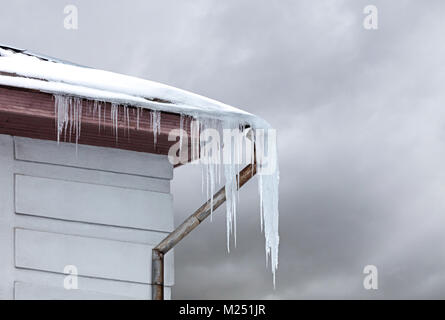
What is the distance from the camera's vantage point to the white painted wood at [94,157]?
22.0 ft

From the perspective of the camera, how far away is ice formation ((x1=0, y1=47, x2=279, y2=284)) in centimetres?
615

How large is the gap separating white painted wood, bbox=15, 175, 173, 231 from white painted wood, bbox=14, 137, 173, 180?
0.17 metres

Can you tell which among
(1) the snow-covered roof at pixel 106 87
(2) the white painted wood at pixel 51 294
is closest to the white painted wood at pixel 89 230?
(2) the white painted wood at pixel 51 294

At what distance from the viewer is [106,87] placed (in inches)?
249

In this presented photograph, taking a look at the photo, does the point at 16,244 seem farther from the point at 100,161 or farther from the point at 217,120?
the point at 217,120

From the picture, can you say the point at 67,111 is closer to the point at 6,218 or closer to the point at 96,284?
the point at 6,218

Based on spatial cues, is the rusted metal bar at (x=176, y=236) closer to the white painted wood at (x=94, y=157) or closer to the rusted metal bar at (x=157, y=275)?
the rusted metal bar at (x=157, y=275)

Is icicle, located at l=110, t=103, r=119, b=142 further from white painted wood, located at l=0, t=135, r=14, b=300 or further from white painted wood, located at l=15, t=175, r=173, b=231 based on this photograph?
white painted wood, located at l=0, t=135, r=14, b=300

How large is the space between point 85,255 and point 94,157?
0.83 meters

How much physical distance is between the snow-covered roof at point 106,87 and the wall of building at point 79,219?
0.70 metres

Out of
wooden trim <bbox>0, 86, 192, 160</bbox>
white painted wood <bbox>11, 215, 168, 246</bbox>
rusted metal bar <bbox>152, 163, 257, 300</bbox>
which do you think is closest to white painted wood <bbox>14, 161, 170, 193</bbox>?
wooden trim <bbox>0, 86, 192, 160</bbox>

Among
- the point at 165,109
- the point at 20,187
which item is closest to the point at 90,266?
the point at 20,187
